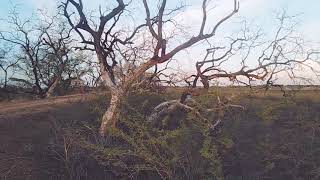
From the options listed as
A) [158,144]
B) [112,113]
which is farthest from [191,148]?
[112,113]

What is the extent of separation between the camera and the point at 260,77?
20.3 m

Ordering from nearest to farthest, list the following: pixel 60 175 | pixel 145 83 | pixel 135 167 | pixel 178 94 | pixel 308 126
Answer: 1. pixel 135 167
2. pixel 60 175
3. pixel 308 126
4. pixel 145 83
5. pixel 178 94

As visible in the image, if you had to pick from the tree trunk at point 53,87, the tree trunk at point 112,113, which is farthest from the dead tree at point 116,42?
the tree trunk at point 53,87

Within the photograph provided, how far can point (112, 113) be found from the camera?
19.2 m

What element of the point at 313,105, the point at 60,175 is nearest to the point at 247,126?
the point at 313,105

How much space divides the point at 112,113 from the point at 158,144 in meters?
3.35

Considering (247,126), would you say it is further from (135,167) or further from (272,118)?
(135,167)

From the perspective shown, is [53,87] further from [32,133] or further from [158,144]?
[158,144]

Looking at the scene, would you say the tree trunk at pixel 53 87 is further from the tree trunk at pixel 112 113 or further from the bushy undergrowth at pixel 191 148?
the tree trunk at pixel 112 113

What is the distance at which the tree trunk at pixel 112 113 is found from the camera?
62.1 feet

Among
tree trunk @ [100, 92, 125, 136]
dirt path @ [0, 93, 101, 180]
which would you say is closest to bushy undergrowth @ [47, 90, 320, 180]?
tree trunk @ [100, 92, 125, 136]

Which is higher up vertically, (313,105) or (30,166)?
(313,105)

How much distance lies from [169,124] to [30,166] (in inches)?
229

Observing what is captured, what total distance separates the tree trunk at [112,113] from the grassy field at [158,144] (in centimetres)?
33
